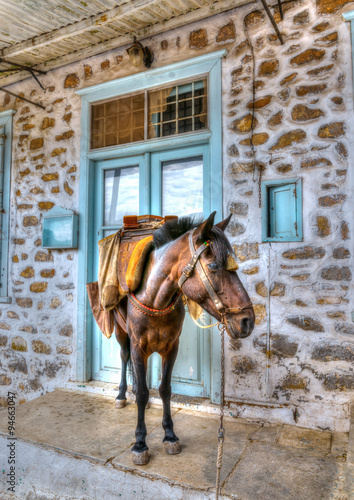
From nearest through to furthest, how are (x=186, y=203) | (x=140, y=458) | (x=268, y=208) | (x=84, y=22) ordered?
(x=140, y=458), (x=268, y=208), (x=84, y=22), (x=186, y=203)

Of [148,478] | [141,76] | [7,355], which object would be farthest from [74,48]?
[148,478]

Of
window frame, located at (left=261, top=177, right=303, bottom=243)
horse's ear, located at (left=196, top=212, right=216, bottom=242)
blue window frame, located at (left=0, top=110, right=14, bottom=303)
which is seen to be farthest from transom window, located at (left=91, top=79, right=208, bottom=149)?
horse's ear, located at (left=196, top=212, right=216, bottom=242)

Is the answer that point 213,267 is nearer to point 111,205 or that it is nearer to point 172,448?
point 172,448

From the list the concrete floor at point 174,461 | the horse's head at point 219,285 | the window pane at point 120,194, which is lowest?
the concrete floor at point 174,461

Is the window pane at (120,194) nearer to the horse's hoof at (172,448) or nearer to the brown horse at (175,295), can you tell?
the brown horse at (175,295)

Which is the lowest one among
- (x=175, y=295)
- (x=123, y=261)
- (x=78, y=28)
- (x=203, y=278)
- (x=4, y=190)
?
(x=175, y=295)

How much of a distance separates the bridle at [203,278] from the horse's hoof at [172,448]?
3.56 ft

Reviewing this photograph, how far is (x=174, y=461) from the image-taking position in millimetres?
2258

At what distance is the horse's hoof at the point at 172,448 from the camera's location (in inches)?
92.0

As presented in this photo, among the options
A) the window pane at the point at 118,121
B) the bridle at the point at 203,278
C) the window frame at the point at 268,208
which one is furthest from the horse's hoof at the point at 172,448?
the window pane at the point at 118,121

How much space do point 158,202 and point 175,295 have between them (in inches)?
65.5

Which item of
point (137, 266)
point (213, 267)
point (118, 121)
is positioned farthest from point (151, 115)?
point (213, 267)

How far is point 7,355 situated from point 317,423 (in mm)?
3662

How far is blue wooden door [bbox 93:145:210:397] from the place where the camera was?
3.40 m
